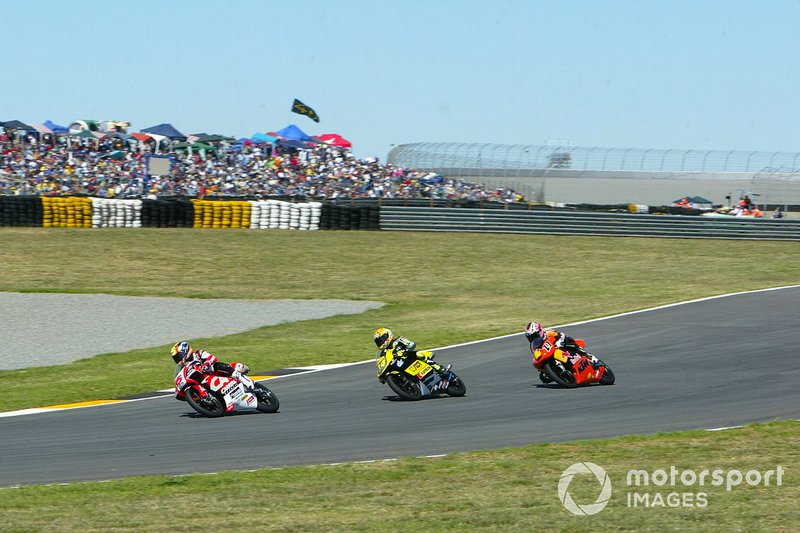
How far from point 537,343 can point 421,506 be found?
7.01 meters

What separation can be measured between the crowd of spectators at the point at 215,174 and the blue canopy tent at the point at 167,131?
5.38ft

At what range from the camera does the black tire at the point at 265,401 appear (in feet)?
41.1

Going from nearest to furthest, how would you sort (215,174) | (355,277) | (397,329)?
(397,329) → (355,277) → (215,174)

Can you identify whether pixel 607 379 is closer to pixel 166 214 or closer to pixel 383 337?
pixel 383 337

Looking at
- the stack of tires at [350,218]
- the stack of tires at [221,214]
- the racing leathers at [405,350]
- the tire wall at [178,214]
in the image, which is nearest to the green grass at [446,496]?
the racing leathers at [405,350]

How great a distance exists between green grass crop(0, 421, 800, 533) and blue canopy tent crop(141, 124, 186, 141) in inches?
1884

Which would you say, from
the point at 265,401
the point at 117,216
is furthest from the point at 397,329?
the point at 117,216

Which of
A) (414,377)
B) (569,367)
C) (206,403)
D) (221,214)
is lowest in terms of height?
(206,403)

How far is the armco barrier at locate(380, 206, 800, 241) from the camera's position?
1519 inches

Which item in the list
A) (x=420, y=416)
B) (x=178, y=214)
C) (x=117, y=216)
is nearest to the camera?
(x=420, y=416)

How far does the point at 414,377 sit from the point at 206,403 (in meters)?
2.68

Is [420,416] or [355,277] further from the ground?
[420,416]

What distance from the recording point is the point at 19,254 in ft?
110

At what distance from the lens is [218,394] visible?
12523mm
